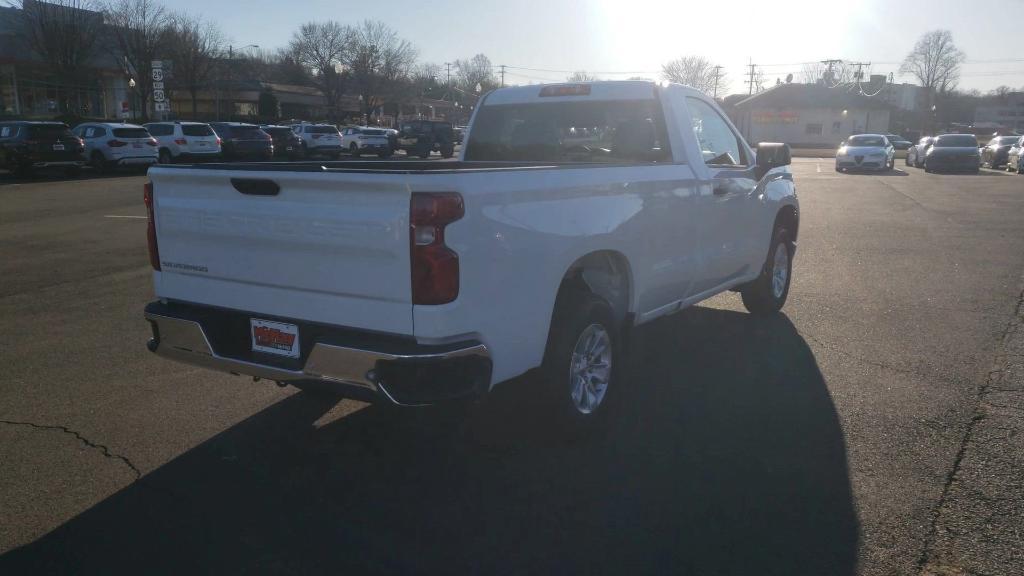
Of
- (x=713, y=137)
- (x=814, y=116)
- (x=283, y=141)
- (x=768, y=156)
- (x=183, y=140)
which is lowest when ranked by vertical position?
(x=768, y=156)

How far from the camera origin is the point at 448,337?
143 inches

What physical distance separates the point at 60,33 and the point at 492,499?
155 feet

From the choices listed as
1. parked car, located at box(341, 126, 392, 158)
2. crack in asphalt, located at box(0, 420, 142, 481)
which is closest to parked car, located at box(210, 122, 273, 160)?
parked car, located at box(341, 126, 392, 158)

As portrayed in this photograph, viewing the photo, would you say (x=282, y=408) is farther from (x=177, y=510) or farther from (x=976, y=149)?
(x=976, y=149)

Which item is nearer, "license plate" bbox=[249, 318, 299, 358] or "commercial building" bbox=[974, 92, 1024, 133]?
"license plate" bbox=[249, 318, 299, 358]

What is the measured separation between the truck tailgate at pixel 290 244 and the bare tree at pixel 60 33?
45.4m

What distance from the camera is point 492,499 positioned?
158 inches

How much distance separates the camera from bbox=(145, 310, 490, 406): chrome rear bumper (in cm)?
359

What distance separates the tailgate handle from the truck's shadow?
1444mm

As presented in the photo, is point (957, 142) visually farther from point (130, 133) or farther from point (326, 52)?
point (326, 52)

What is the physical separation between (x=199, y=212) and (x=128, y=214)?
1324 cm

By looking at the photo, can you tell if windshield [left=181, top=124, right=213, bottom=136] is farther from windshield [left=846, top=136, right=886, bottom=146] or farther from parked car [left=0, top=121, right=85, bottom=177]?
windshield [left=846, top=136, right=886, bottom=146]

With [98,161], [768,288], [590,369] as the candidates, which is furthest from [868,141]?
[590,369]

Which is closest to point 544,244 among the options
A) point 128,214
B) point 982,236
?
point 982,236
